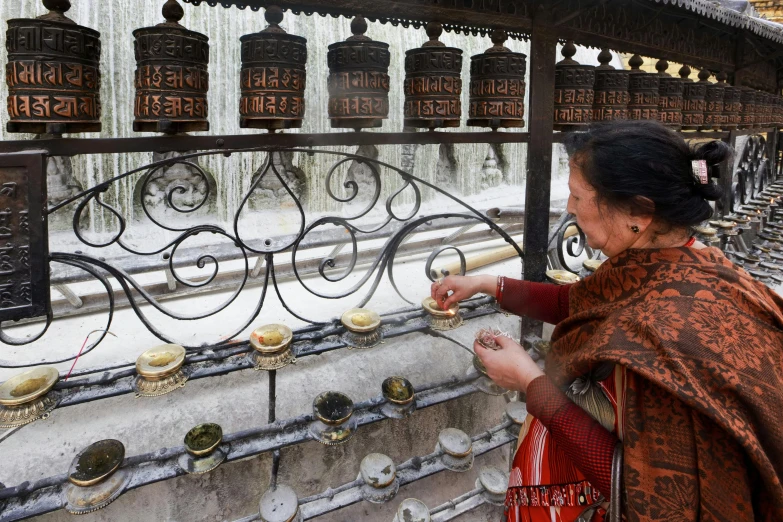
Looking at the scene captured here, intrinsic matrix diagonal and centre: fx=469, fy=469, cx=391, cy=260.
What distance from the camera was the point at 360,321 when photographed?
1.61 m

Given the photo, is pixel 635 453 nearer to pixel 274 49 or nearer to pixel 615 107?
pixel 274 49

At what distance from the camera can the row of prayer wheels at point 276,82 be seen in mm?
1094

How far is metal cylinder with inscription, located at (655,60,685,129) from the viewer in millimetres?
2186

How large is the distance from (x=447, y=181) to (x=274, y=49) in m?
7.30

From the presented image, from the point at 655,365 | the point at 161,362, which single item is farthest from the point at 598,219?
the point at 161,362

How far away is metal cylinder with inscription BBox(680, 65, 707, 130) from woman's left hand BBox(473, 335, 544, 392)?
189 cm

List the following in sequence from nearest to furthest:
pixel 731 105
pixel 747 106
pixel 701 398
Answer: pixel 701 398 < pixel 731 105 < pixel 747 106

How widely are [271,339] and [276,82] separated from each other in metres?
Result: 0.77

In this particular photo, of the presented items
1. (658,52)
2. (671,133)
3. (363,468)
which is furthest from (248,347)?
(658,52)

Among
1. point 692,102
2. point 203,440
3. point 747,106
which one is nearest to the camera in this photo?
point 203,440

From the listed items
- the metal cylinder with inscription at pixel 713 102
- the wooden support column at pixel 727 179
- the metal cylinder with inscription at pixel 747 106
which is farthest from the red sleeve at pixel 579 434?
the metal cylinder with inscription at pixel 747 106

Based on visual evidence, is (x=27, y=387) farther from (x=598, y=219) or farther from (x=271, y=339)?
(x=598, y=219)

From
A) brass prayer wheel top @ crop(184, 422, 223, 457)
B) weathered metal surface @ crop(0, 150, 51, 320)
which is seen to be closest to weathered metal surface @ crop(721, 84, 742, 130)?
brass prayer wheel top @ crop(184, 422, 223, 457)

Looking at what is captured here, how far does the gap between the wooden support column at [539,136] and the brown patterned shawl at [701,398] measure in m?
0.88
